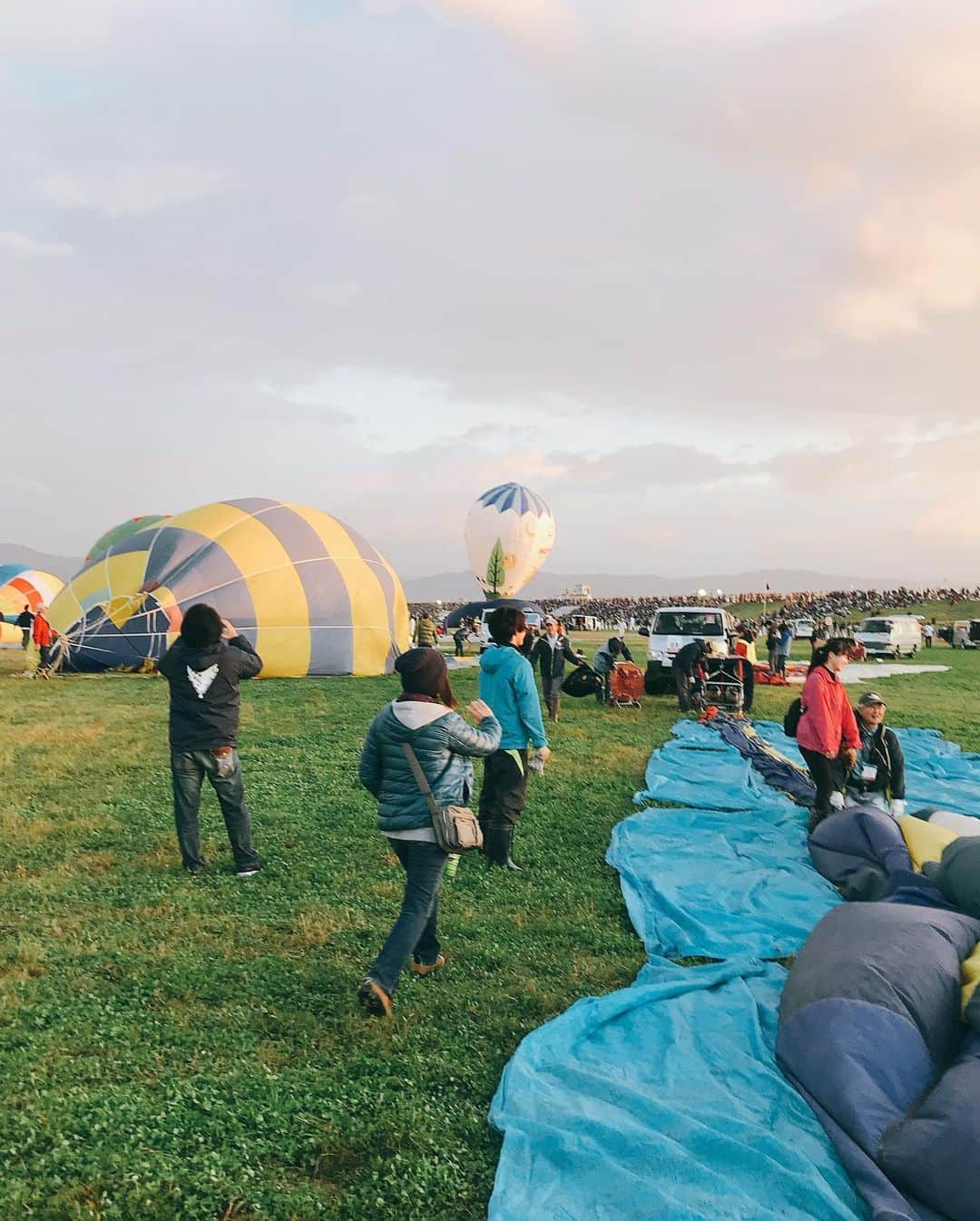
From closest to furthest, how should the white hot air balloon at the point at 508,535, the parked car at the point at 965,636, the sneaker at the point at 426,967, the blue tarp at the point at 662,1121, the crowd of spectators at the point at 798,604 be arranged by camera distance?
the blue tarp at the point at 662,1121 → the sneaker at the point at 426,967 → the parked car at the point at 965,636 → the white hot air balloon at the point at 508,535 → the crowd of spectators at the point at 798,604

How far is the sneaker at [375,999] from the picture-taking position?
407 centimetres

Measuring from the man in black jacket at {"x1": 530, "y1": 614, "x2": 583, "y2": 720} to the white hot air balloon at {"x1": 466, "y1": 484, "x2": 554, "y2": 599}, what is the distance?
3230cm

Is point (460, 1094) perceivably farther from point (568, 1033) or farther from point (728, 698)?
point (728, 698)

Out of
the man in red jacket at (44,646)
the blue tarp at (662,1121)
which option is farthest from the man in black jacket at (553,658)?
the man in red jacket at (44,646)

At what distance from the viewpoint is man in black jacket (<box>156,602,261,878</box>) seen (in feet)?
19.4

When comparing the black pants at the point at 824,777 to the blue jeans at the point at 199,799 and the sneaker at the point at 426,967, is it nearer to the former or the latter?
the sneaker at the point at 426,967

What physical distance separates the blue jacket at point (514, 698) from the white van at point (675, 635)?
34.7ft

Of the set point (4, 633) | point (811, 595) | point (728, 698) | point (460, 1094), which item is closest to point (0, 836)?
point (460, 1094)

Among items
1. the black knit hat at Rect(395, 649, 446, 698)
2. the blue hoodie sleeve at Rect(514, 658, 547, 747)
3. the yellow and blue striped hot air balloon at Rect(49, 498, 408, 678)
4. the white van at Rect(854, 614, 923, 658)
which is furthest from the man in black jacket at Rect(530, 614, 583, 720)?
the white van at Rect(854, 614, 923, 658)

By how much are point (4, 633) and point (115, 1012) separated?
98.1ft

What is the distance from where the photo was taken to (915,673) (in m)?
24.5

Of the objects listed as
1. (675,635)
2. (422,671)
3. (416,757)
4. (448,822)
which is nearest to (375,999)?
(448,822)

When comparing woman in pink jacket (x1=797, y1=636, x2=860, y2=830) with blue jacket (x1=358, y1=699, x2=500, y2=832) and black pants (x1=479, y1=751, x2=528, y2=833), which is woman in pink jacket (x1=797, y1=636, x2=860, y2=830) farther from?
blue jacket (x1=358, y1=699, x2=500, y2=832)

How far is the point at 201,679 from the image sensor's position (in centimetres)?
589
